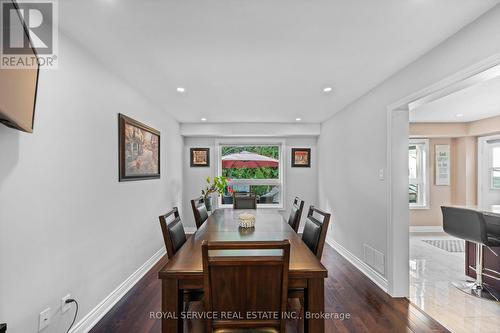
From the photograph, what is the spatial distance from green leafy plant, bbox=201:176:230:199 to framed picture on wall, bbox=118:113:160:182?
1228 millimetres

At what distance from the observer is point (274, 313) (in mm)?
1237

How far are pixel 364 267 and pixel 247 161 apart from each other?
317 centimetres

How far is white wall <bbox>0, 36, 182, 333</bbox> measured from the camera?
1430mm

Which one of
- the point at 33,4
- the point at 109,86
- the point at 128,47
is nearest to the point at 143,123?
the point at 109,86

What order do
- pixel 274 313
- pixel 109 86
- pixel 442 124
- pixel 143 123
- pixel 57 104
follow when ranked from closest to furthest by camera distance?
pixel 274 313 → pixel 57 104 → pixel 109 86 → pixel 143 123 → pixel 442 124

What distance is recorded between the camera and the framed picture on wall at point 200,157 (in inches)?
210

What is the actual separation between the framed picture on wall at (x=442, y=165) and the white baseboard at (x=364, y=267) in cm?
→ 321

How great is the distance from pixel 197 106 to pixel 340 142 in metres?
2.43

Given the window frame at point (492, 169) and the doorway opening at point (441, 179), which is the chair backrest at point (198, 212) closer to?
the doorway opening at point (441, 179)

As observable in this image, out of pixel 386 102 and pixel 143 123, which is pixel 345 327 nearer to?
pixel 386 102

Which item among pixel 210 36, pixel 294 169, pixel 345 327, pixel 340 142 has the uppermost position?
pixel 210 36

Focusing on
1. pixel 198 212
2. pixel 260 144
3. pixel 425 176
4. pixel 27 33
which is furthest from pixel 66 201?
pixel 425 176

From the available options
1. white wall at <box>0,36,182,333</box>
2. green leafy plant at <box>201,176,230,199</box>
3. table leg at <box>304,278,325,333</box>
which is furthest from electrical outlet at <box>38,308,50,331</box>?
green leafy plant at <box>201,176,230,199</box>

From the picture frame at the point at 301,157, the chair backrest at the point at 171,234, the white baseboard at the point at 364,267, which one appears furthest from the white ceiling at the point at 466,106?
the chair backrest at the point at 171,234
